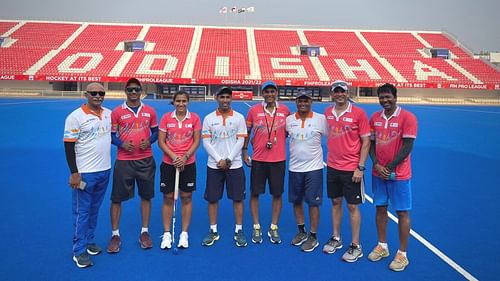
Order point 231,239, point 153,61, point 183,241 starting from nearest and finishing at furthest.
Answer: point 183,241 < point 231,239 < point 153,61

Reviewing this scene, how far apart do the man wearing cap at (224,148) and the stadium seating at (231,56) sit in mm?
31620

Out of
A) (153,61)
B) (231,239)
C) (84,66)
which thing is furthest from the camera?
(153,61)

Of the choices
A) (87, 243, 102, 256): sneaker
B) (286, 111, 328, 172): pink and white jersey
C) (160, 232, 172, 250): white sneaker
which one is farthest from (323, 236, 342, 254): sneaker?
(87, 243, 102, 256): sneaker

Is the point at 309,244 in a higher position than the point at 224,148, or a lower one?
lower

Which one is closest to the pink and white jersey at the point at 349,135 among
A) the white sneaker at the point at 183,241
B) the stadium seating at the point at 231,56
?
the white sneaker at the point at 183,241

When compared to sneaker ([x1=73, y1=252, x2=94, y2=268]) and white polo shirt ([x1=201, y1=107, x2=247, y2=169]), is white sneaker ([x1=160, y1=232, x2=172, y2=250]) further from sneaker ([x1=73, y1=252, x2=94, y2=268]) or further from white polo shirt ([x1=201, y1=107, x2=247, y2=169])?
white polo shirt ([x1=201, y1=107, x2=247, y2=169])

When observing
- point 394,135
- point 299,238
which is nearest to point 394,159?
point 394,135

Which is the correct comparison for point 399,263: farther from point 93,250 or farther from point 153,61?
point 153,61

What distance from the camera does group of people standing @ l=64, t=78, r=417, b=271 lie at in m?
3.86

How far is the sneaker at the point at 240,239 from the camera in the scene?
441 cm

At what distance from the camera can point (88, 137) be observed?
3859 mm

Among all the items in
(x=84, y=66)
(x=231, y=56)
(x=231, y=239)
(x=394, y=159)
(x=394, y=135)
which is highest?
(x=231, y=56)

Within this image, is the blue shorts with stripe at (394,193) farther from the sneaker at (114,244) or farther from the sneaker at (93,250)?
the sneaker at (93,250)

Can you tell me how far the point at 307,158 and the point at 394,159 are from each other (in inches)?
39.2
